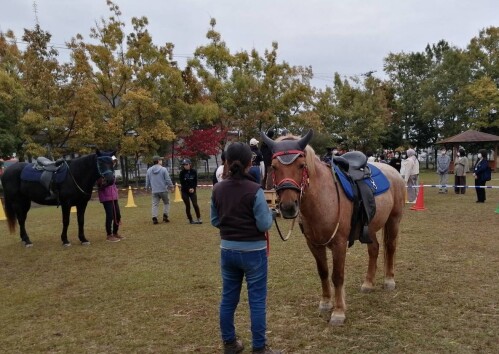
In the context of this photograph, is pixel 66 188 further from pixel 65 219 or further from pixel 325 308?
pixel 325 308

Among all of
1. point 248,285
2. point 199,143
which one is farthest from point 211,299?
point 199,143

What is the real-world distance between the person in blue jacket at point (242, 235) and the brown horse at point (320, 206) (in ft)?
0.86

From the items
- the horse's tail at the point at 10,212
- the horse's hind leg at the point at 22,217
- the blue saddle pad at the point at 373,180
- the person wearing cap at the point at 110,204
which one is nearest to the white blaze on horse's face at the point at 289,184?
the blue saddle pad at the point at 373,180

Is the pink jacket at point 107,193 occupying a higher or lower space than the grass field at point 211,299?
higher

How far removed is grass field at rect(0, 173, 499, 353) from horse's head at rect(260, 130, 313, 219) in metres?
1.38

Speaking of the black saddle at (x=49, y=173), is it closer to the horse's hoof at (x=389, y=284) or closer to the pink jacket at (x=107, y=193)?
the pink jacket at (x=107, y=193)

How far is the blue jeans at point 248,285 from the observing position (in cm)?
342

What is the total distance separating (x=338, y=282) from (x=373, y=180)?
1.47 metres

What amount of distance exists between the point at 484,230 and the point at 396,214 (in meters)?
4.63

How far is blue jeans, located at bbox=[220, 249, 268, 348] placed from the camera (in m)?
3.42

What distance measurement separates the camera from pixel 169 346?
3.91m

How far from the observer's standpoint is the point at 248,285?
3502mm

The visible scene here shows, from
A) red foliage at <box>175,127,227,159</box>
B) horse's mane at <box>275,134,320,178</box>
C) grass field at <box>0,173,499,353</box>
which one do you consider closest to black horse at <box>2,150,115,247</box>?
grass field at <box>0,173,499,353</box>

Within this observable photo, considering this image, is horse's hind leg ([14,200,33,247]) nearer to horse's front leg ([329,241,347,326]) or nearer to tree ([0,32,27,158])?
horse's front leg ([329,241,347,326])
